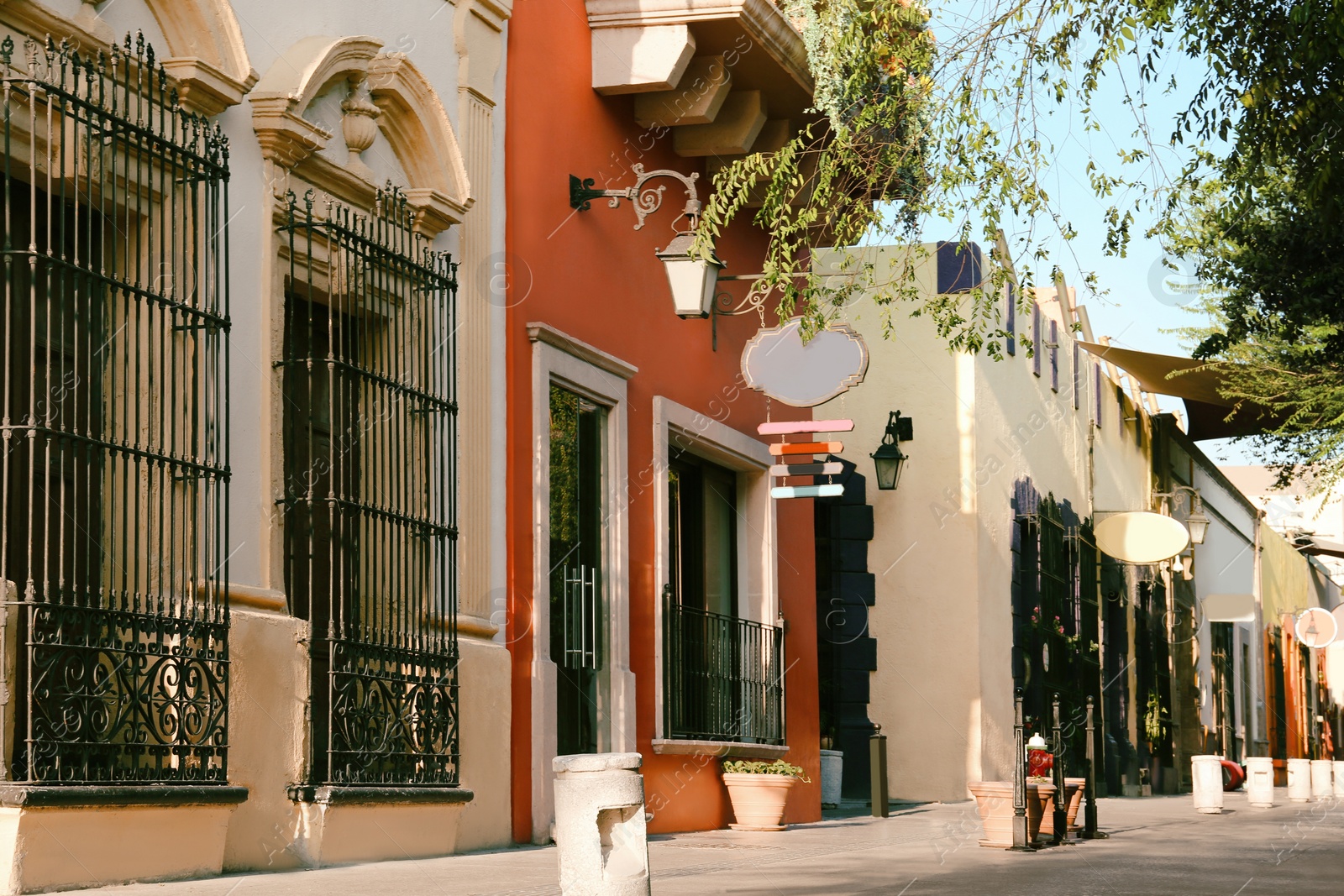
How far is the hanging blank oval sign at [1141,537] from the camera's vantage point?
25516mm

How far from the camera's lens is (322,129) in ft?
30.2

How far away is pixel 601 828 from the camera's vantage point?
5996mm

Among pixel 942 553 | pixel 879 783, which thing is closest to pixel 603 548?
pixel 879 783

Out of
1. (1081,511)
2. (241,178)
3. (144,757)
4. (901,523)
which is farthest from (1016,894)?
(1081,511)

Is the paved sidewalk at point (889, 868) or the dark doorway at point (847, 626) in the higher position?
the dark doorway at point (847, 626)

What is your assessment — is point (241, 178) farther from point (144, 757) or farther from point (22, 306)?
point (144, 757)

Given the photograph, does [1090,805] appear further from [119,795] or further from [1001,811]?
[119,795]

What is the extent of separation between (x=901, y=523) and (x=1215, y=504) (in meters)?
17.3

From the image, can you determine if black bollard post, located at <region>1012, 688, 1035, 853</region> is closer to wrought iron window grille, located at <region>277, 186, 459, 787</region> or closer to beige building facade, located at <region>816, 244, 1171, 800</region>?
wrought iron window grille, located at <region>277, 186, 459, 787</region>

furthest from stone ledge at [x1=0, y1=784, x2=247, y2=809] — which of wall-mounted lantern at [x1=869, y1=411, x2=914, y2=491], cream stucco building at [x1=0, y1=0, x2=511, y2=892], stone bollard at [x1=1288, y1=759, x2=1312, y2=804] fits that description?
stone bollard at [x1=1288, y1=759, x2=1312, y2=804]

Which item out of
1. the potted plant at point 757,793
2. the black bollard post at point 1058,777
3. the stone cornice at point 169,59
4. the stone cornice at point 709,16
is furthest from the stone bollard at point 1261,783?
the stone cornice at point 169,59

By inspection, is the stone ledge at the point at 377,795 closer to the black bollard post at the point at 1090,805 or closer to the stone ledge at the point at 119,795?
the stone ledge at the point at 119,795

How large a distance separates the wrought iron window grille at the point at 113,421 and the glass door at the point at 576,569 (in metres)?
3.76

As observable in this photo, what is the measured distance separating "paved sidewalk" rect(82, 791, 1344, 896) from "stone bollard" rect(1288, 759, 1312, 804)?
33.2 feet
